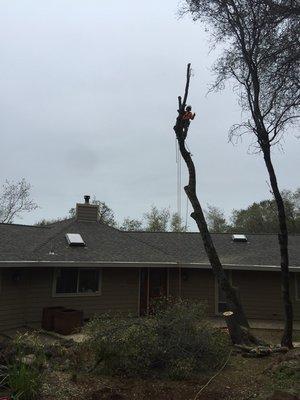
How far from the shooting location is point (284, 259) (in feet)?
35.8

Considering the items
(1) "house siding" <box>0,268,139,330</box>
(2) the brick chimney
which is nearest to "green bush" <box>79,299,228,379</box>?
(1) "house siding" <box>0,268,139,330</box>

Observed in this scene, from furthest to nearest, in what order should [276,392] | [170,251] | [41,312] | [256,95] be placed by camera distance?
[170,251] < [41,312] < [256,95] < [276,392]

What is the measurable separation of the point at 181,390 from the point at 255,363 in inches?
97.4

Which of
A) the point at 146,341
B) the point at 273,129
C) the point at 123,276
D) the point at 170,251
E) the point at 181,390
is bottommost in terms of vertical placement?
the point at 181,390

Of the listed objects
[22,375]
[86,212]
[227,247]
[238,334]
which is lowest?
[22,375]

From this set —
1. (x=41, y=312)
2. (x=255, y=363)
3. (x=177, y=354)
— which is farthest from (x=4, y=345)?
(x=41, y=312)

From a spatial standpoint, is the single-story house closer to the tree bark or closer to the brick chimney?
the brick chimney

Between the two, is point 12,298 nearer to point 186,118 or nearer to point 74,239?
point 74,239

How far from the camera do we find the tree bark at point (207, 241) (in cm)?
1105

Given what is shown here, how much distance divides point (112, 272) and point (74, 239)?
1.78 m

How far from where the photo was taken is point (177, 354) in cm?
789

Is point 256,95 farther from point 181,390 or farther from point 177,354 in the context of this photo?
point 181,390

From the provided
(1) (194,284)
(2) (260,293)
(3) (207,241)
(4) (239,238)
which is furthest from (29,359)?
(4) (239,238)

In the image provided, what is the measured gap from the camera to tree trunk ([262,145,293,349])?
1062 centimetres
